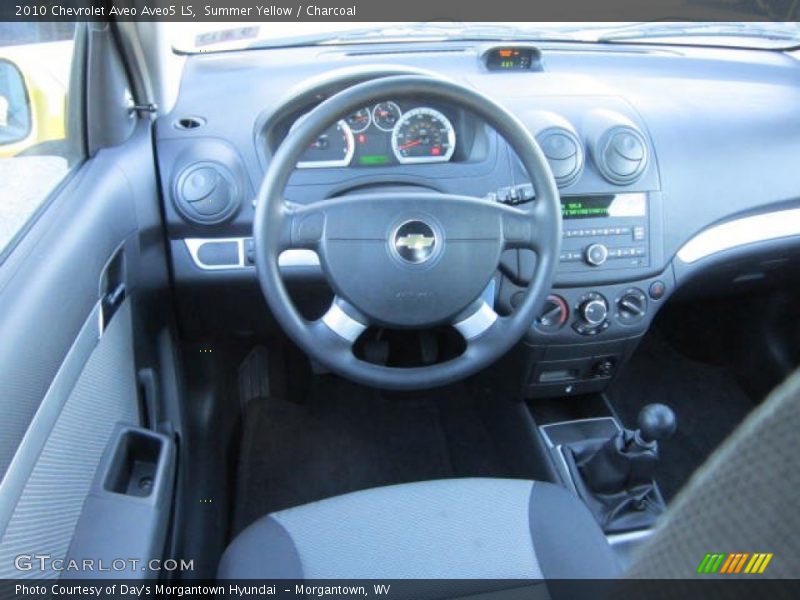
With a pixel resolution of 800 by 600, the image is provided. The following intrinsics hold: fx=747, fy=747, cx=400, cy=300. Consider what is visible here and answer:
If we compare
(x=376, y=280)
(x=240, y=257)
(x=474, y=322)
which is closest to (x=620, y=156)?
(x=474, y=322)

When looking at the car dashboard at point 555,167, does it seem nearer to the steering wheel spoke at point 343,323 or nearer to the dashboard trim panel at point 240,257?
the dashboard trim panel at point 240,257

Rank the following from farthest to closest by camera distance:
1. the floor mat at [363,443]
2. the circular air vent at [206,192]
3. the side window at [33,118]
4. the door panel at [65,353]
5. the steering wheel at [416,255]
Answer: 1. the floor mat at [363,443]
2. the circular air vent at [206,192]
3. the steering wheel at [416,255]
4. the side window at [33,118]
5. the door panel at [65,353]

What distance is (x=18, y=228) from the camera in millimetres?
1151

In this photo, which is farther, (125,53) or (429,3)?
(429,3)

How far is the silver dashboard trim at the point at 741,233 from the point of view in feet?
5.91

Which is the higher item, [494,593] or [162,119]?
[162,119]

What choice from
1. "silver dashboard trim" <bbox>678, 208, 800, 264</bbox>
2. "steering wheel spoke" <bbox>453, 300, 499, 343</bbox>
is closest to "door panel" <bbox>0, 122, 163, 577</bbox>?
"steering wheel spoke" <bbox>453, 300, 499, 343</bbox>

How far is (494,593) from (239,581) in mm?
412

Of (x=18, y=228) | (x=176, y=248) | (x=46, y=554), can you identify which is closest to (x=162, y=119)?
(x=176, y=248)

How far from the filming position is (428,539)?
49.7 inches

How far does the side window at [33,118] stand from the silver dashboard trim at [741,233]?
4.48 feet

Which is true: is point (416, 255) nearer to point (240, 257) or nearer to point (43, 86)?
point (240, 257)

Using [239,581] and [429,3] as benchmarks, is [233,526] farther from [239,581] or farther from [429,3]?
[429,3]

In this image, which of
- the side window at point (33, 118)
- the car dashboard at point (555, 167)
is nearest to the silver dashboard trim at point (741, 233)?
the car dashboard at point (555, 167)
